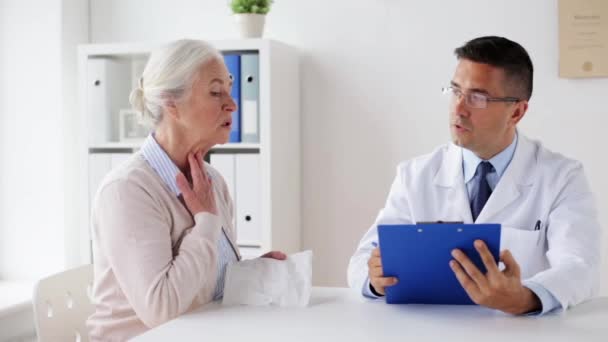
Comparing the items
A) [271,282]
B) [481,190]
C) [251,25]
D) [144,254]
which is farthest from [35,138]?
[481,190]

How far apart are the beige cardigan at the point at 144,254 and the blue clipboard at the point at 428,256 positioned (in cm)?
44

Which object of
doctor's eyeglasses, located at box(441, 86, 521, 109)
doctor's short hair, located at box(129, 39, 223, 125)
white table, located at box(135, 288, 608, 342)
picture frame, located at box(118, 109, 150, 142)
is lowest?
white table, located at box(135, 288, 608, 342)

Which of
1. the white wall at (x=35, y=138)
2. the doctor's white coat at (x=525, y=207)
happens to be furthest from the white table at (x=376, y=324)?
the white wall at (x=35, y=138)

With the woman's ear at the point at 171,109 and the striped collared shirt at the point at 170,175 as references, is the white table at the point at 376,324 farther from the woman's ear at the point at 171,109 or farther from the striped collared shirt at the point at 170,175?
the woman's ear at the point at 171,109

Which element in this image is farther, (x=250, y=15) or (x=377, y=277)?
(x=250, y=15)

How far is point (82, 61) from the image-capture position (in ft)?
11.1

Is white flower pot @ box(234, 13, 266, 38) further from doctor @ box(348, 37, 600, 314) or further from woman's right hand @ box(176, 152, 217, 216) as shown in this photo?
Result: woman's right hand @ box(176, 152, 217, 216)

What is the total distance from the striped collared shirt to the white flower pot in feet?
4.05

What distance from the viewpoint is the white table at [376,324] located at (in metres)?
1.58

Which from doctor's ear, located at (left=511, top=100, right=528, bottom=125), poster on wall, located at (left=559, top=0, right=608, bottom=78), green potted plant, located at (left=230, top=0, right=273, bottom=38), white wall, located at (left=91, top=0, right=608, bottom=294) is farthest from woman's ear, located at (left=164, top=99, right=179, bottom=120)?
poster on wall, located at (left=559, top=0, right=608, bottom=78)

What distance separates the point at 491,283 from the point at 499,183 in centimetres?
56

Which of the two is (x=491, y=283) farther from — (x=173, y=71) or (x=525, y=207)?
(x=173, y=71)

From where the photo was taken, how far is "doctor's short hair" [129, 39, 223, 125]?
2064 millimetres

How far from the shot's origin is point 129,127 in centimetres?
339
